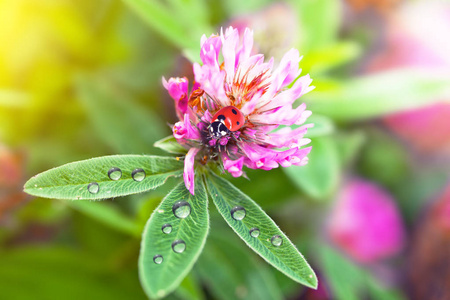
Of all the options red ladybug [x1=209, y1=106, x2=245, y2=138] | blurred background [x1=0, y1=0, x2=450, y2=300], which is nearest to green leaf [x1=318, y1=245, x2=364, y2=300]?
blurred background [x1=0, y1=0, x2=450, y2=300]

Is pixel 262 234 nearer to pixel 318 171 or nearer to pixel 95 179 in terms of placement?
pixel 95 179

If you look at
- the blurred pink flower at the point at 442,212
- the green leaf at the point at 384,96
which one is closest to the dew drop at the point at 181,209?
the green leaf at the point at 384,96

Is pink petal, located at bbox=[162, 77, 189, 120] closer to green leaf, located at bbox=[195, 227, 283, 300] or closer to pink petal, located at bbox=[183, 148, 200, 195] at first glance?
pink petal, located at bbox=[183, 148, 200, 195]

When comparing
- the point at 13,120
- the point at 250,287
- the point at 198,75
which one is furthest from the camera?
the point at 13,120

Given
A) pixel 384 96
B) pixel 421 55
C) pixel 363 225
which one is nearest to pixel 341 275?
pixel 363 225

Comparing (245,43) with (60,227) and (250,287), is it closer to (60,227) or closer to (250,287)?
(250,287)

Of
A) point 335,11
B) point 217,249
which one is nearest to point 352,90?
point 335,11

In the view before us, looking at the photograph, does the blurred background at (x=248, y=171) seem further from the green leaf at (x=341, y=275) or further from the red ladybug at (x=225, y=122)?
the red ladybug at (x=225, y=122)
